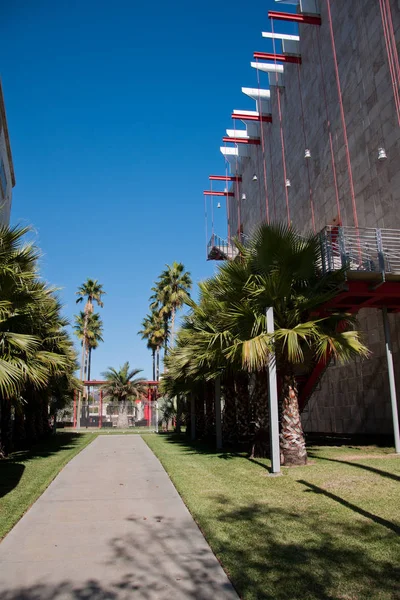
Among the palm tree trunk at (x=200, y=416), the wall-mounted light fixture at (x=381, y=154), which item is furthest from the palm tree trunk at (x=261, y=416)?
the wall-mounted light fixture at (x=381, y=154)

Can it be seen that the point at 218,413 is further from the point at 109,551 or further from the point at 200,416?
the point at 109,551

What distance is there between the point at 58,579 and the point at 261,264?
823cm

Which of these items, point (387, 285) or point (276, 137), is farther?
point (276, 137)

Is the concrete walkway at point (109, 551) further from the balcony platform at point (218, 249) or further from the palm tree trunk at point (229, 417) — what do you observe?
the balcony platform at point (218, 249)

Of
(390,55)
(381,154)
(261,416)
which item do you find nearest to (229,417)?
(261,416)

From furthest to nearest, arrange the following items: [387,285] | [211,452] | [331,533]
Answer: [211,452], [387,285], [331,533]

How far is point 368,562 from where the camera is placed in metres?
4.35

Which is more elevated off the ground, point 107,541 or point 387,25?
point 387,25

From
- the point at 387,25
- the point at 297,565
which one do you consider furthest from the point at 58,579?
the point at 387,25

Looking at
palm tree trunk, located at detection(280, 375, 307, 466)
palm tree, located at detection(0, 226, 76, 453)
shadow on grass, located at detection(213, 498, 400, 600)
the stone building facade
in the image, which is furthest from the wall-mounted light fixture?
shadow on grass, located at detection(213, 498, 400, 600)

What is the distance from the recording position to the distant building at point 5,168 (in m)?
21.7

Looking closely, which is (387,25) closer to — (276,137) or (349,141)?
(349,141)

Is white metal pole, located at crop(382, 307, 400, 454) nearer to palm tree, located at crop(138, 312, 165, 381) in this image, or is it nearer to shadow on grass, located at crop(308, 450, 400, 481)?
shadow on grass, located at crop(308, 450, 400, 481)

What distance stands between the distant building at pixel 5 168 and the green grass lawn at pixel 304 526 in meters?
17.1
